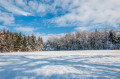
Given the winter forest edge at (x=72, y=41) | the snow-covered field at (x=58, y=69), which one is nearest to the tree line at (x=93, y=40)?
the winter forest edge at (x=72, y=41)

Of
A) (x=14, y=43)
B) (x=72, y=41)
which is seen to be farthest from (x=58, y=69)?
(x=72, y=41)

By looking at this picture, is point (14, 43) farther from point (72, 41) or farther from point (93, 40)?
point (93, 40)

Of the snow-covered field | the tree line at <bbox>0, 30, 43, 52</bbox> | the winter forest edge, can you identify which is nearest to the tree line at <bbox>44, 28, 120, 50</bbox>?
the winter forest edge

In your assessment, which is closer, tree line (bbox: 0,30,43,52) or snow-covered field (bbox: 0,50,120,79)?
snow-covered field (bbox: 0,50,120,79)

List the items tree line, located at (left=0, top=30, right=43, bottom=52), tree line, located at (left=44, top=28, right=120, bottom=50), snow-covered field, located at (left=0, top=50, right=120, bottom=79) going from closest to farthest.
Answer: snow-covered field, located at (left=0, top=50, right=120, bottom=79)
tree line, located at (left=0, top=30, right=43, bottom=52)
tree line, located at (left=44, top=28, right=120, bottom=50)

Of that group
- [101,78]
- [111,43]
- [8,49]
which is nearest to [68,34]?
[111,43]

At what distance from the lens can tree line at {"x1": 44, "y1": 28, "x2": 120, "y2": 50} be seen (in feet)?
132

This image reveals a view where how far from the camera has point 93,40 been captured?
44938 mm

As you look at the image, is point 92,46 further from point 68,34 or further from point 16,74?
point 16,74

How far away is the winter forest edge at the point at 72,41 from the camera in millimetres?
29850

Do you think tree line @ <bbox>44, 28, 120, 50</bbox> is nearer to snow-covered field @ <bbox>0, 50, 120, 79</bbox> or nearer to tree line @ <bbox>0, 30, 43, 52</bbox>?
tree line @ <bbox>0, 30, 43, 52</bbox>

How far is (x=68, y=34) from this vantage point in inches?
2096

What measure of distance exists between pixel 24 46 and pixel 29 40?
487cm

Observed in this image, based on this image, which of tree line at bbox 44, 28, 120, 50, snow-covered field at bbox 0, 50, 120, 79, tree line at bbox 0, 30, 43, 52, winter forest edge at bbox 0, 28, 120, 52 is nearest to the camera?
snow-covered field at bbox 0, 50, 120, 79
